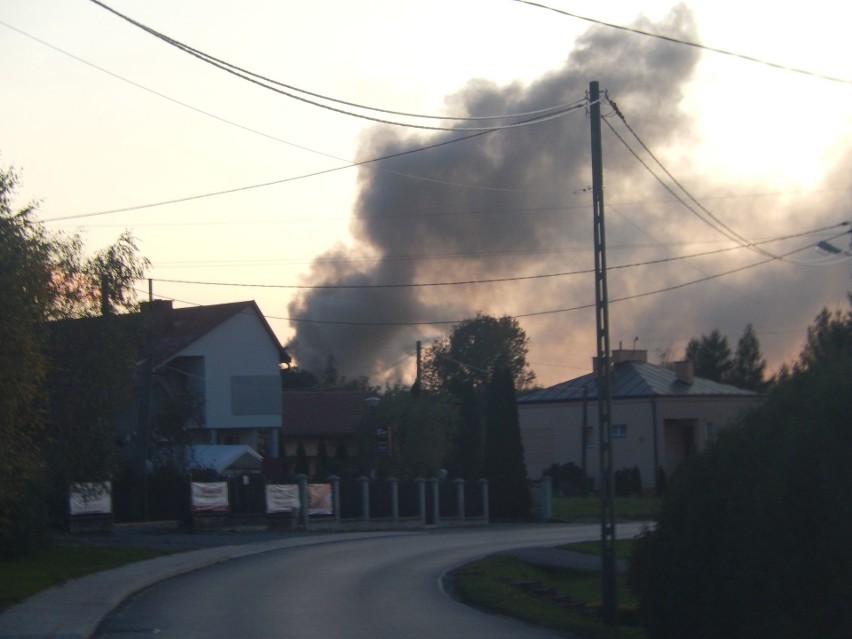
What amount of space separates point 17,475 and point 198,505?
1843 centimetres

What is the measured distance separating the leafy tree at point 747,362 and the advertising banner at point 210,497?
6202 cm

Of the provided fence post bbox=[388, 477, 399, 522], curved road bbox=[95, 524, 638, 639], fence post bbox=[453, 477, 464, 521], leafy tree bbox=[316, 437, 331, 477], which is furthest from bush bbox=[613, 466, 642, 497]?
curved road bbox=[95, 524, 638, 639]

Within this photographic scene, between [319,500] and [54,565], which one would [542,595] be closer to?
[54,565]

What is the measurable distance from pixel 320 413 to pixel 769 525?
187 ft

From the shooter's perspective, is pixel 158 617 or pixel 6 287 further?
pixel 158 617

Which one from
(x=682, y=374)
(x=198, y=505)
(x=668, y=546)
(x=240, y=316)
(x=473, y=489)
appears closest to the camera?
(x=668, y=546)

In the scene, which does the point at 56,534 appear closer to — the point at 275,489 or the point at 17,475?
the point at 275,489

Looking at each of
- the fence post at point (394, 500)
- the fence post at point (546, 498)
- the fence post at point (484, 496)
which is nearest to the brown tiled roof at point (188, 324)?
the fence post at point (394, 500)

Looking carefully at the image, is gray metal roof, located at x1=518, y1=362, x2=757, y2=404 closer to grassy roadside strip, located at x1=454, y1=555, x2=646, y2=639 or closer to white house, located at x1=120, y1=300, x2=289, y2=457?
white house, located at x1=120, y1=300, x2=289, y2=457

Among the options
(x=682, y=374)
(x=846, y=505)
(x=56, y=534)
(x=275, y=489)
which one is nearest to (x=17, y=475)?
(x=846, y=505)

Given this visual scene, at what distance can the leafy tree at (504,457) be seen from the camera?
4400 centimetres

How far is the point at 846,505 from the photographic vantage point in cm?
897

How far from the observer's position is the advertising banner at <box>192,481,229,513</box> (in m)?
32.7

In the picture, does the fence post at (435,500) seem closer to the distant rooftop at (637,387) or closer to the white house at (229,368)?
the white house at (229,368)
